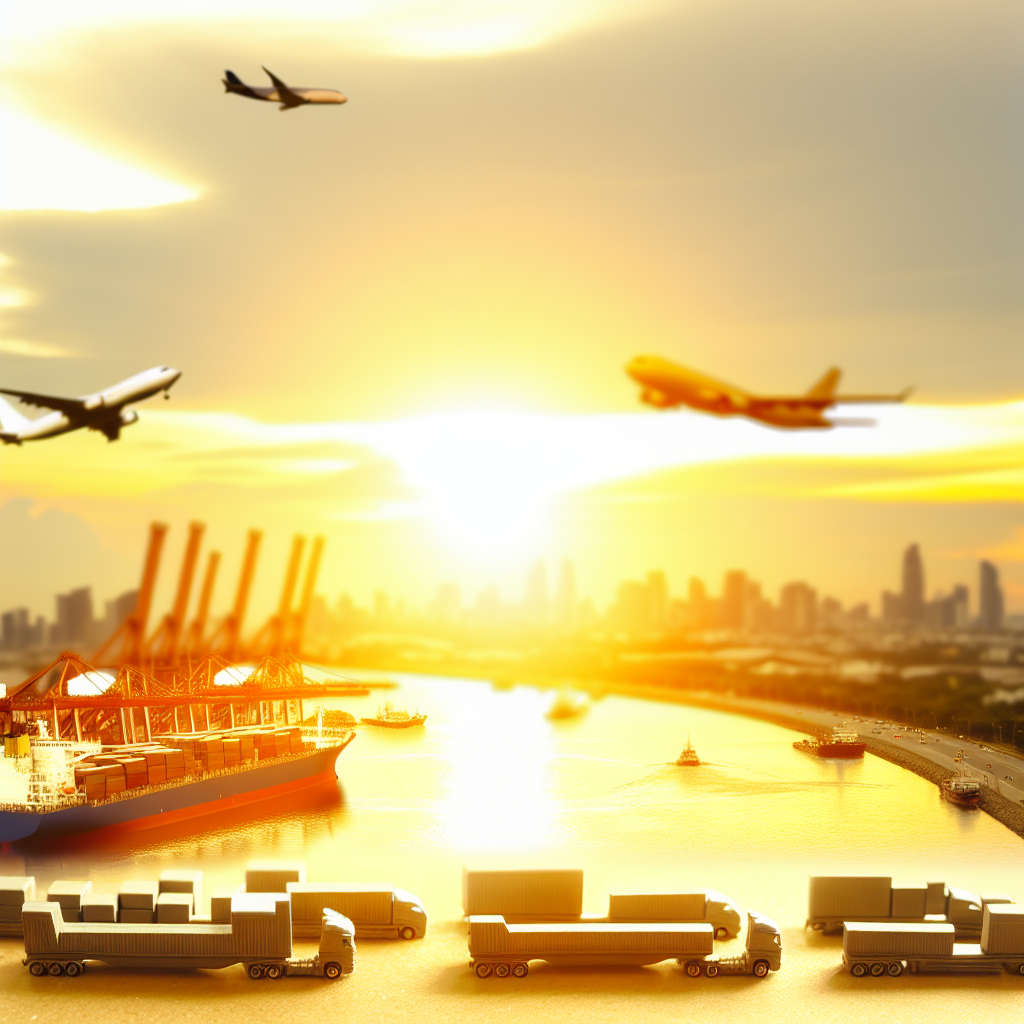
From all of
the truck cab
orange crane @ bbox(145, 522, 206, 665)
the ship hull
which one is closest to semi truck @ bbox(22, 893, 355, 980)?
the truck cab

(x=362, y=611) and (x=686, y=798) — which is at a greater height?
(x=362, y=611)

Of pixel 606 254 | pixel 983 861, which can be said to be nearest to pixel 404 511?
pixel 606 254

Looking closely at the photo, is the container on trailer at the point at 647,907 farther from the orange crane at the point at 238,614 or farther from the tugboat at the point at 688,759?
the orange crane at the point at 238,614

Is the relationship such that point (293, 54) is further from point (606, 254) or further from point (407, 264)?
point (606, 254)

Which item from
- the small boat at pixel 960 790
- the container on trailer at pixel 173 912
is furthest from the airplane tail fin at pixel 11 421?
the small boat at pixel 960 790

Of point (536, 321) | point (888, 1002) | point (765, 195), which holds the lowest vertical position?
point (888, 1002)

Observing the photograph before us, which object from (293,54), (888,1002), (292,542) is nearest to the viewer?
(888,1002)

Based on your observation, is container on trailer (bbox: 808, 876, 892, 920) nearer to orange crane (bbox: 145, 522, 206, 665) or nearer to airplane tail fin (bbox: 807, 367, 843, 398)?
airplane tail fin (bbox: 807, 367, 843, 398)
